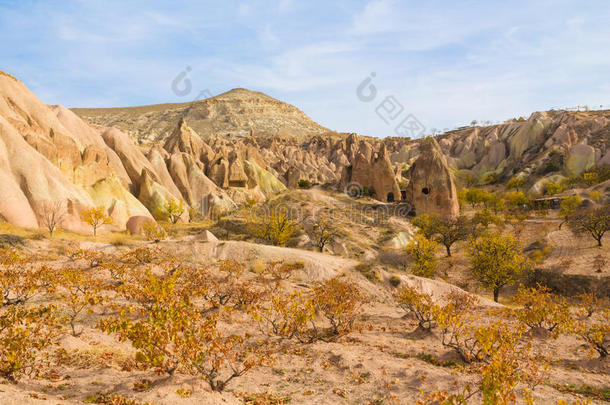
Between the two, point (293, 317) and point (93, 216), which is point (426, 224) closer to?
point (293, 317)

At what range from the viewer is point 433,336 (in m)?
13.3

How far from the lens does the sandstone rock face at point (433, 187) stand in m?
47.3

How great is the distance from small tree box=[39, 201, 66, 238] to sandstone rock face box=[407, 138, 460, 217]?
41.7m

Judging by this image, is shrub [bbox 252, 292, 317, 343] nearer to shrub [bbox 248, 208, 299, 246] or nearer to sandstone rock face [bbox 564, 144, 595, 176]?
shrub [bbox 248, 208, 299, 246]

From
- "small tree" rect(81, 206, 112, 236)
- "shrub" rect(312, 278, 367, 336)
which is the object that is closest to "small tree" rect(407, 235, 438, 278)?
"shrub" rect(312, 278, 367, 336)

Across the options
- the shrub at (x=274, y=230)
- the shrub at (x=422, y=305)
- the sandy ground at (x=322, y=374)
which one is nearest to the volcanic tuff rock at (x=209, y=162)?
the shrub at (x=274, y=230)

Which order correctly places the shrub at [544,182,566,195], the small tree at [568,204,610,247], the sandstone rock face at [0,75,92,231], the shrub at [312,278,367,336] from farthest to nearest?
the shrub at [544,182,566,195]
the small tree at [568,204,610,247]
the sandstone rock face at [0,75,92,231]
the shrub at [312,278,367,336]

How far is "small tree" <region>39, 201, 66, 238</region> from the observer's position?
1002 inches

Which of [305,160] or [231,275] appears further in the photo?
[305,160]

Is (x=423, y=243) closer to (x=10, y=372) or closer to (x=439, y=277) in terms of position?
(x=439, y=277)

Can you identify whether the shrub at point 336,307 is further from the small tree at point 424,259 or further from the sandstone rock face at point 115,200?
the sandstone rock face at point 115,200

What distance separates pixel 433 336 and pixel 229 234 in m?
26.2

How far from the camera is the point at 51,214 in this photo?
25.7 m

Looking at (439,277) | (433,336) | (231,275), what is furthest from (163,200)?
(433,336)
